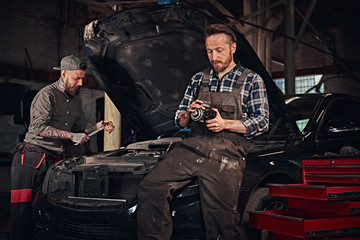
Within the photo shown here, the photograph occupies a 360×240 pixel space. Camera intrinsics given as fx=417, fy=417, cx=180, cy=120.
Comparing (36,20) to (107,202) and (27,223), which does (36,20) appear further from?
(107,202)

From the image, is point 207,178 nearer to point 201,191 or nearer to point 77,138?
point 201,191

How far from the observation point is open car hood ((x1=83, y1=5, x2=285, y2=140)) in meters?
2.76

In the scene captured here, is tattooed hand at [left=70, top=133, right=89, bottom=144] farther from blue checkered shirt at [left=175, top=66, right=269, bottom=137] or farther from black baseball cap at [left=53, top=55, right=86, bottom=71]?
blue checkered shirt at [left=175, top=66, right=269, bottom=137]

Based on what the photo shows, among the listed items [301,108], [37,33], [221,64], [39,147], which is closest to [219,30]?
[221,64]

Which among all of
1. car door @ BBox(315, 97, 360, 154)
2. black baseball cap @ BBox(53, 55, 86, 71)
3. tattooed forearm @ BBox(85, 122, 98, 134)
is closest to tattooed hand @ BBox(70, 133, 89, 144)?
tattooed forearm @ BBox(85, 122, 98, 134)

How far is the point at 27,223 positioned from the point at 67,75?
52.8 inches

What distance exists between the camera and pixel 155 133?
3.89 m

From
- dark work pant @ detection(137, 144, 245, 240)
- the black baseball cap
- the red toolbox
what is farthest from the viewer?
the black baseball cap

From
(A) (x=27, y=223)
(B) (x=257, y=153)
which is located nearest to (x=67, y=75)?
(A) (x=27, y=223)

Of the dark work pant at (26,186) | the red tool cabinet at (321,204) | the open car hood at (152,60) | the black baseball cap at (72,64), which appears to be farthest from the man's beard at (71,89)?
the red tool cabinet at (321,204)

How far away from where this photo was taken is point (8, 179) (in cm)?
1046

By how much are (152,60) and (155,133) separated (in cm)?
83

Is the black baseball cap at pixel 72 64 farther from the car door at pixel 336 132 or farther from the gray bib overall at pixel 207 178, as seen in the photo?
the car door at pixel 336 132

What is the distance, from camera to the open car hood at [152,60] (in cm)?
276
